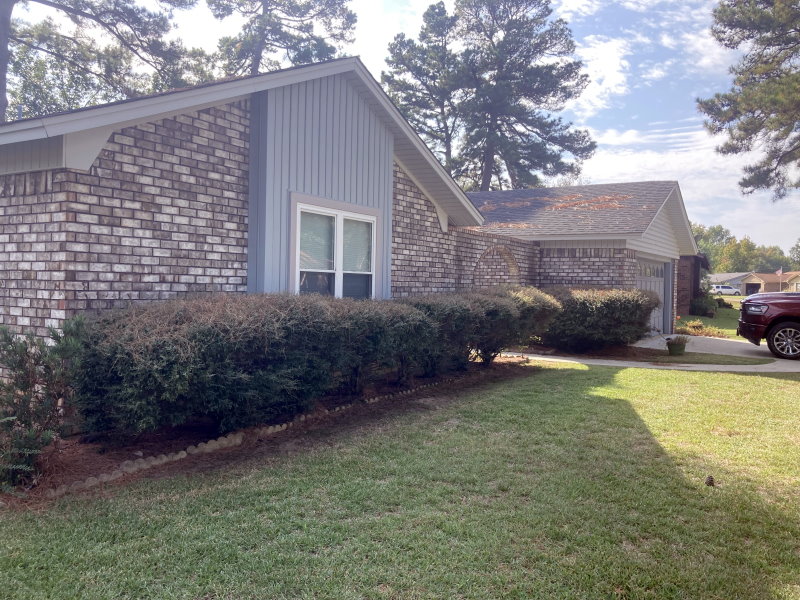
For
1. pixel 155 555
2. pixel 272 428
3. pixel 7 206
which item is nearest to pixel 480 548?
pixel 155 555

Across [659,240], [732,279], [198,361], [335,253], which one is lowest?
[198,361]

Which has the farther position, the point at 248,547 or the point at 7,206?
the point at 7,206

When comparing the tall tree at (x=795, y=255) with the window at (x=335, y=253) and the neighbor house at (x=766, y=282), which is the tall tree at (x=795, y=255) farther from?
the window at (x=335, y=253)

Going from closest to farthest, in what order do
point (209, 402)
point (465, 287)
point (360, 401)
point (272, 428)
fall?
point (209, 402)
point (272, 428)
point (360, 401)
point (465, 287)

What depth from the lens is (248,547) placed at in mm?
3689

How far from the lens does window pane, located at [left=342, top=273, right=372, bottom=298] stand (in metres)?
8.88

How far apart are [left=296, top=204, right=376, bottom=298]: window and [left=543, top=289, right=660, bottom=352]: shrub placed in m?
6.08

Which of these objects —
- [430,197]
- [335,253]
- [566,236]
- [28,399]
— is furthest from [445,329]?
[566,236]

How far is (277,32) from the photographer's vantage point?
89.9ft

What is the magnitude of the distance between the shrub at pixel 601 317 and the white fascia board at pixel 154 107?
825cm

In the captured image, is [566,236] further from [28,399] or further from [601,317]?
[28,399]

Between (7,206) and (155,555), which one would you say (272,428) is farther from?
(7,206)

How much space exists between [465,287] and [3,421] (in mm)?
9525

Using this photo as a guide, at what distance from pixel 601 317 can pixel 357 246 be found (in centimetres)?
709
